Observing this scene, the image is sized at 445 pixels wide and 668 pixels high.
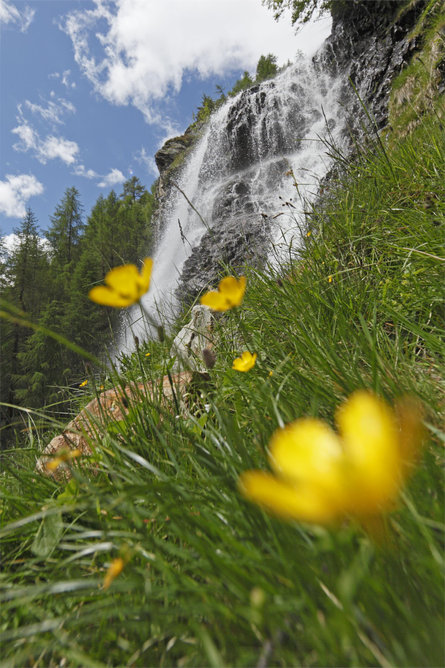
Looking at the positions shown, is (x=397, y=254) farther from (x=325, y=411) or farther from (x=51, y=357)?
(x=51, y=357)

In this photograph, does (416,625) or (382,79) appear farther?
(382,79)

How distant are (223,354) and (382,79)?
9065 mm

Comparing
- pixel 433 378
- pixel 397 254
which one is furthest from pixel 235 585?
pixel 397 254

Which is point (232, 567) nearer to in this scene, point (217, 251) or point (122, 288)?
point (122, 288)

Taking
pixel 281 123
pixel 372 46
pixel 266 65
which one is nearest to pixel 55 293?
pixel 281 123

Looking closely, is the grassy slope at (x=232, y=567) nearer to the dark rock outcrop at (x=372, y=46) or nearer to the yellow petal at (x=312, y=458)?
the yellow petal at (x=312, y=458)

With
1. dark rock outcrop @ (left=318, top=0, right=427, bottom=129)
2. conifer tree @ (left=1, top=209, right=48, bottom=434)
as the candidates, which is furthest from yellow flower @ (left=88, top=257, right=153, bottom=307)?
conifer tree @ (left=1, top=209, right=48, bottom=434)

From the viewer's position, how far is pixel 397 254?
1383mm

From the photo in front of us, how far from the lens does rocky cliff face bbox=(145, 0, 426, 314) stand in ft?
24.8

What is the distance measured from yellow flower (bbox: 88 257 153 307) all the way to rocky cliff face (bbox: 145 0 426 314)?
6.19 m

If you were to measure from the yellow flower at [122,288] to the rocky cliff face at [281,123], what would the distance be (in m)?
6.19

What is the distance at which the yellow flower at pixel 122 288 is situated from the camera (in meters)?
0.47

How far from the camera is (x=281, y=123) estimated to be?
33.5 feet

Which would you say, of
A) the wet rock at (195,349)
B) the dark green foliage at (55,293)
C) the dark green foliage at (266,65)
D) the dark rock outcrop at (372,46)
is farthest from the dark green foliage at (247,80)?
the wet rock at (195,349)
